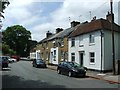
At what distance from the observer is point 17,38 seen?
10631cm

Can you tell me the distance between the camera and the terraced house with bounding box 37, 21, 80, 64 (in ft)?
151

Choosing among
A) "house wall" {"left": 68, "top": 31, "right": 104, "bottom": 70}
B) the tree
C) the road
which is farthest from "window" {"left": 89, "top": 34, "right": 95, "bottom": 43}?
the tree

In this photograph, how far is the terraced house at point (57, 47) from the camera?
151ft

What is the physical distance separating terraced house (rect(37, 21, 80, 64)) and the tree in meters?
44.0


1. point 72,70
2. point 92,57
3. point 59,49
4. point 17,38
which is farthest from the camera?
point 17,38

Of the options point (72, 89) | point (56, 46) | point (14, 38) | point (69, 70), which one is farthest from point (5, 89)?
point (14, 38)

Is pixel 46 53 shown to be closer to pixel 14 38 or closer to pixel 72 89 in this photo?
pixel 72 89

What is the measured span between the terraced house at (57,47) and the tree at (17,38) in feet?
144

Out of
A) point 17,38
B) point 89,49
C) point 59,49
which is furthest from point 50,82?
point 17,38

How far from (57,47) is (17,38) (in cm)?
5846

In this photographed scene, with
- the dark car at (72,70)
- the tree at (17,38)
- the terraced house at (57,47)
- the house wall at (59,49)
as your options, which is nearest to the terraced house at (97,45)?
the dark car at (72,70)

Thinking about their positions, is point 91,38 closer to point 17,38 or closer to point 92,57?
point 92,57

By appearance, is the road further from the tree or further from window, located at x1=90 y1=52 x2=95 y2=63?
the tree

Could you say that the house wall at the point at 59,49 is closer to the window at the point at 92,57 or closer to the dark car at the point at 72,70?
the window at the point at 92,57
